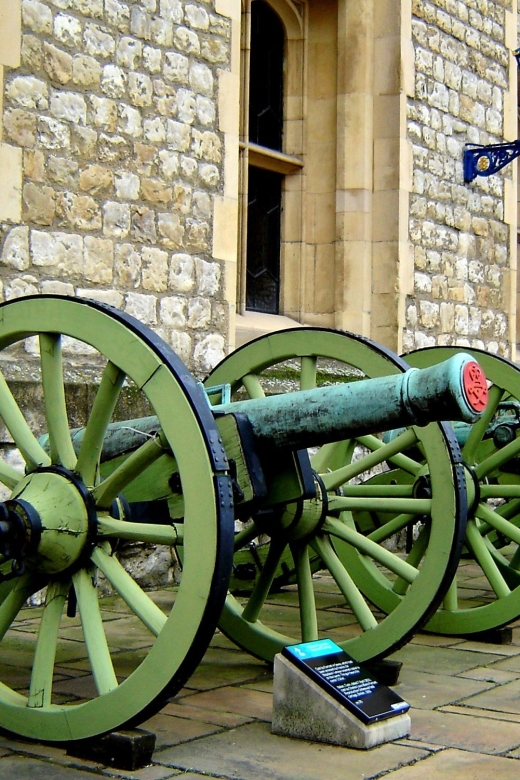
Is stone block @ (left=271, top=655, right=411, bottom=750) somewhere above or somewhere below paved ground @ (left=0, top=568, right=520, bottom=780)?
above

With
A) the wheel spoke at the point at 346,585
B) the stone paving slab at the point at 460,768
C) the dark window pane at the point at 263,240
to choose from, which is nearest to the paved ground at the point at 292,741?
the stone paving slab at the point at 460,768

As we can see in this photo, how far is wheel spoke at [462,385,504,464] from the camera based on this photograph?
4691 millimetres

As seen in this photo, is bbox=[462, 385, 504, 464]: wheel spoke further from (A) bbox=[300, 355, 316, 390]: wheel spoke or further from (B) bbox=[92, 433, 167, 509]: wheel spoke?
(B) bbox=[92, 433, 167, 509]: wheel spoke

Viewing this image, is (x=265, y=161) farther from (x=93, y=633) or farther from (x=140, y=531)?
(x=93, y=633)

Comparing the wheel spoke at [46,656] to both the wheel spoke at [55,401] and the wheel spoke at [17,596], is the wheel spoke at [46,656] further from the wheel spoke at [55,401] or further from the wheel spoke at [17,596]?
the wheel spoke at [55,401]

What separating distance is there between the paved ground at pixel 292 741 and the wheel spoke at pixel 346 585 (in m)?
0.24

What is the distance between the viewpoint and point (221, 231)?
6.02 meters

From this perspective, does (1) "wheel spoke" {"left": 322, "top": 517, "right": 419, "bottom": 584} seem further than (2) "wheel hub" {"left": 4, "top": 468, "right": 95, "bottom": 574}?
Yes

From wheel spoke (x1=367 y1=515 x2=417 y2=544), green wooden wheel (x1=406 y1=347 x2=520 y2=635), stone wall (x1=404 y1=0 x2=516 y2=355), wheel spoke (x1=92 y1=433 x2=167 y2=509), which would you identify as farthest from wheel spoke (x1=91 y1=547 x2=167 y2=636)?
stone wall (x1=404 y1=0 x2=516 y2=355)

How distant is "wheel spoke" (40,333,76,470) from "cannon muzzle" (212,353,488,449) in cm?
42

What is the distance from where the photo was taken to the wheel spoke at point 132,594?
2770 millimetres

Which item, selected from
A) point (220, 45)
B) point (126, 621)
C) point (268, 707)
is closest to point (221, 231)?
point (220, 45)

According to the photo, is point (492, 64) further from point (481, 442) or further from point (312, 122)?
point (481, 442)

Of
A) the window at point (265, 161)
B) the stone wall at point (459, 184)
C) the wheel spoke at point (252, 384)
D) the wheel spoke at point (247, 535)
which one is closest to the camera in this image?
the wheel spoke at point (247, 535)
